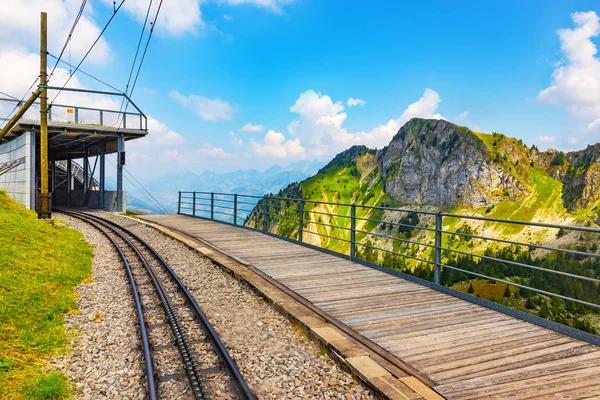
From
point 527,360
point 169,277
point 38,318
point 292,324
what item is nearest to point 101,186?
point 169,277

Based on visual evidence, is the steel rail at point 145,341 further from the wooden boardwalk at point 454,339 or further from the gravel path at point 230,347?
the wooden boardwalk at point 454,339

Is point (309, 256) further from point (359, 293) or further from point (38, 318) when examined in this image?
point (38, 318)

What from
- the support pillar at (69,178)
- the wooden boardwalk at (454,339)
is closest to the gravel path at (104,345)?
the wooden boardwalk at (454,339)

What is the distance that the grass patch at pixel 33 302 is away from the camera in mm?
4488

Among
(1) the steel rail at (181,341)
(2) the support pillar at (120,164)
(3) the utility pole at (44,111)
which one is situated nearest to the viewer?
(1) the steel rail at (181,341)

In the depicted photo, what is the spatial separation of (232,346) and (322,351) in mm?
1202

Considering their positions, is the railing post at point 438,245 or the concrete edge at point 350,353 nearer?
the concrete edge at point 350,353

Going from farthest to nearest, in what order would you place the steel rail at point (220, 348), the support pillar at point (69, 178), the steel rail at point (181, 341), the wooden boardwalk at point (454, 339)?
the support pillar at point (69, 178) < the steel rail at point (181, 341) < the steel rail at point (220, 348) < the wooden boardwalk at point (454, 339)

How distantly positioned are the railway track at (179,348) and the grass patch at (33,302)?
103 centimetres

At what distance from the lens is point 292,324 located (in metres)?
6.05

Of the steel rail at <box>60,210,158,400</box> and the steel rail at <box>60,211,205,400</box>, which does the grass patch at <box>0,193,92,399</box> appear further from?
the steel rail at <box>60,211,205,400</box>

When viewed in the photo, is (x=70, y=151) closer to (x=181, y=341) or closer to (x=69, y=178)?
(x=69, y=178)

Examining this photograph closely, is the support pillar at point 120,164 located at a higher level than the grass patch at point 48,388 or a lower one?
higher

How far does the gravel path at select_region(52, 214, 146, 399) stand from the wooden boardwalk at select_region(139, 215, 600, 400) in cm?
283
